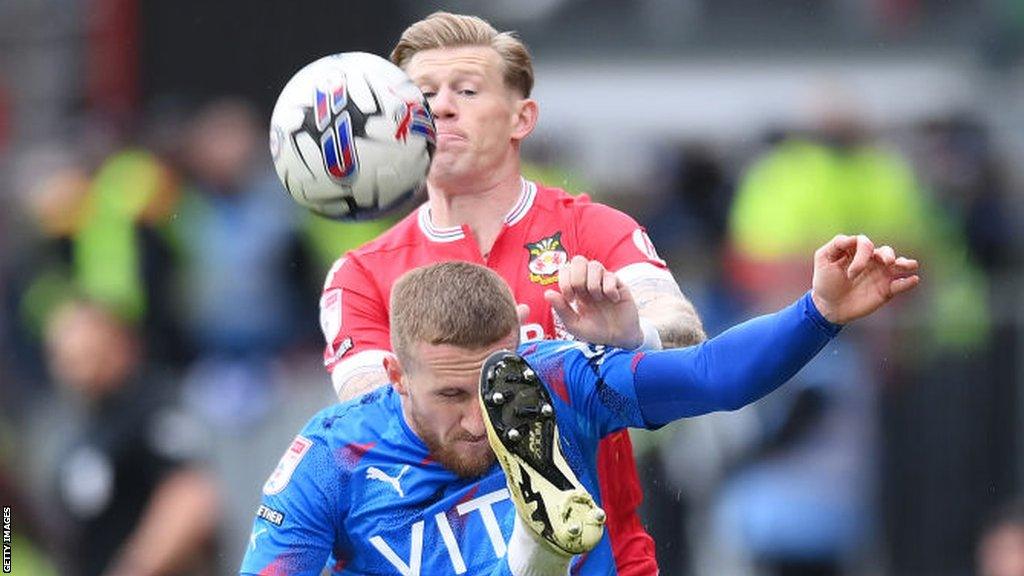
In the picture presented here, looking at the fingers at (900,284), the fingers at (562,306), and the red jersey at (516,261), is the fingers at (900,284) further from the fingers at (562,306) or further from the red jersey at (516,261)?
the red jersey at (516,261)

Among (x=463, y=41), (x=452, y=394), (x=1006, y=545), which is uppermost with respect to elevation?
(x=463, y=41)

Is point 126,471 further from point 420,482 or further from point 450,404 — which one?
point 450,404

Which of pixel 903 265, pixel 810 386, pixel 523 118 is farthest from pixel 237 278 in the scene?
pixel 903 265

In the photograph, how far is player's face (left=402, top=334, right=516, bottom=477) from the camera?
22.2ft

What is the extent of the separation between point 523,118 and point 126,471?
4.65m

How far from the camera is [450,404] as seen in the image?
6.86m

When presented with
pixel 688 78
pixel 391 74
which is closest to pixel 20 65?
pixel 688 78

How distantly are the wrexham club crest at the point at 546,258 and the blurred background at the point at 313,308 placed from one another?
14.8 ft

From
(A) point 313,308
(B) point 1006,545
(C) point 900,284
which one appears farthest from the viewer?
(A) point 313,308

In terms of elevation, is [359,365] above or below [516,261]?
below

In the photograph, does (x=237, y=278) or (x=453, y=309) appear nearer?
(x=453, y=309)

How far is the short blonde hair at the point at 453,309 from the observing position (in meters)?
6.79

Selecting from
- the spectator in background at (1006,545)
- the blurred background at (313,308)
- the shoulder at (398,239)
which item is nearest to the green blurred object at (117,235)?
the blurred background at (313,308)

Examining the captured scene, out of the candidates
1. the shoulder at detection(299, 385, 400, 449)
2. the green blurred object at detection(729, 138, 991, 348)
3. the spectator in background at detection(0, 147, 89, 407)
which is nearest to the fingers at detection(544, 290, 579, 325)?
the shoulder at detection(299, 385, 400, 449)
